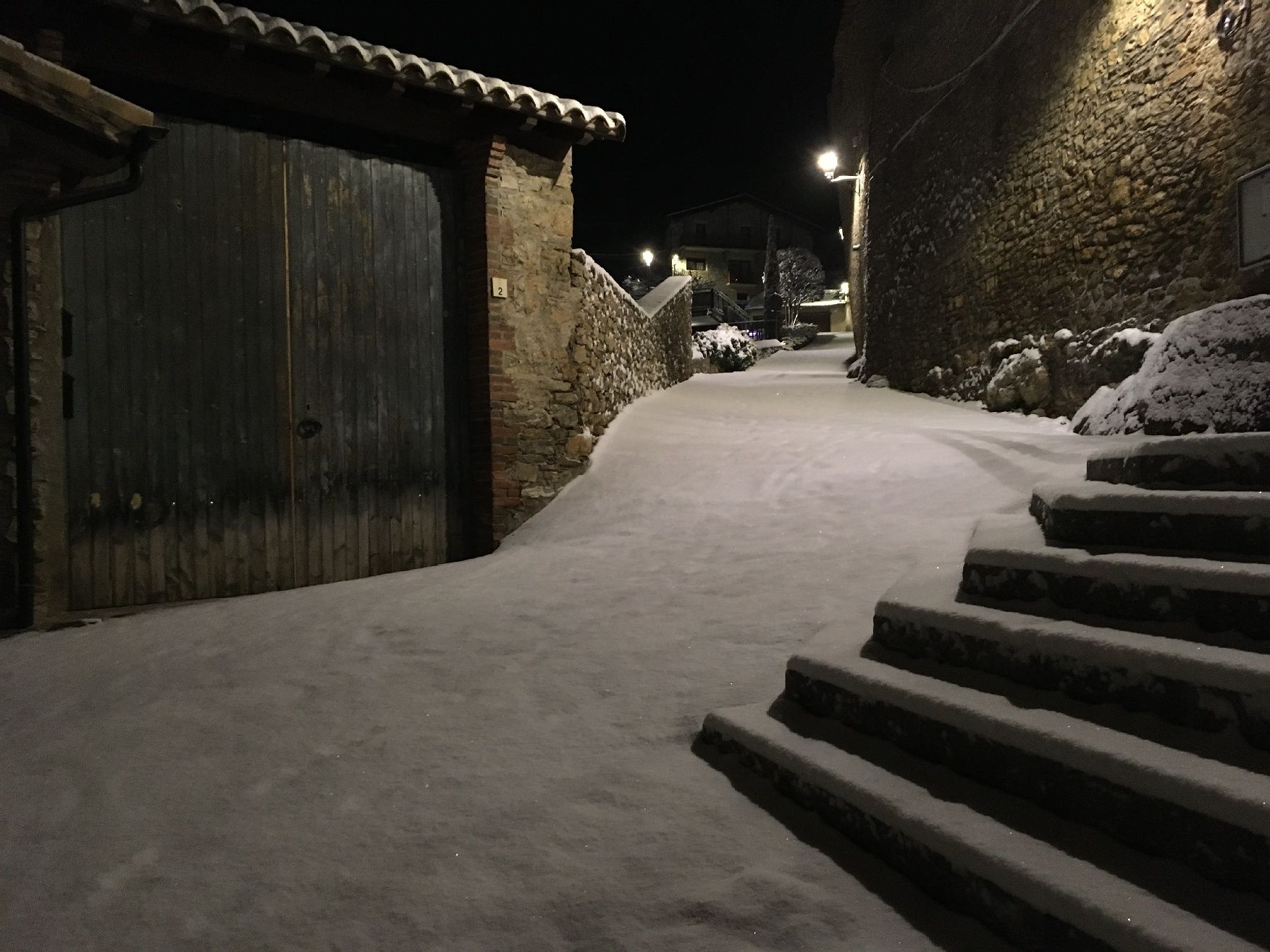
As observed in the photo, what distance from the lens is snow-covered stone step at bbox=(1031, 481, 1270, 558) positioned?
2.27m

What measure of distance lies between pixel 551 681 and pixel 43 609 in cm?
331

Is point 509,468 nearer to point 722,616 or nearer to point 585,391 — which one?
point 585,391

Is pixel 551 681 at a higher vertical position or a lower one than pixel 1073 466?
lower

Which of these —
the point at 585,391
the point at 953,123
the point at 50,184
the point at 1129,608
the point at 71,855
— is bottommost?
the point at 71,855

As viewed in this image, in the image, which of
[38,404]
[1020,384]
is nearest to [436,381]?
[38,404]

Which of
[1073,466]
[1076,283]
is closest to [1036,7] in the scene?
[1076,283]

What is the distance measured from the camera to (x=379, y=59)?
16.4 feet

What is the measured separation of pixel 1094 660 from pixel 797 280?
109 ft

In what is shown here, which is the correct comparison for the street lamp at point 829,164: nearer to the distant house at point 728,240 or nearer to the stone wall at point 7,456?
the stone wall at point 7,456

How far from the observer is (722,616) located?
3871 millimetres

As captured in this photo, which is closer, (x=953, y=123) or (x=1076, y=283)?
(x=1076, y=283)

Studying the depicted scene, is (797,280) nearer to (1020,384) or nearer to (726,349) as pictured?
(726,349)

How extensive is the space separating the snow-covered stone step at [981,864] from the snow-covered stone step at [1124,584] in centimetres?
82

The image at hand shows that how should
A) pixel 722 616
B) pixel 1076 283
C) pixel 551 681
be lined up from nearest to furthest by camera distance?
pixel 551 681, pixel 722 616, pixel 1076 283
